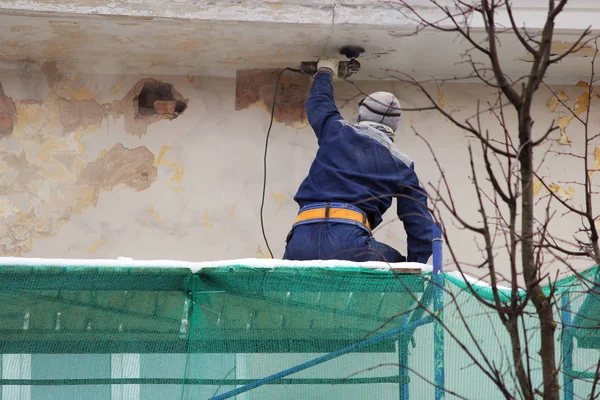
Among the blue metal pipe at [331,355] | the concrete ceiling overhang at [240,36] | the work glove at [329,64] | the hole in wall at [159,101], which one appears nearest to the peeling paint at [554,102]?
the concrete ceiling overhang at [240,36]

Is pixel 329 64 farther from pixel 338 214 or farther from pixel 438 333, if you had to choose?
pixel 438 333

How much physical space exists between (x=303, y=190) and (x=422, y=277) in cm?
161

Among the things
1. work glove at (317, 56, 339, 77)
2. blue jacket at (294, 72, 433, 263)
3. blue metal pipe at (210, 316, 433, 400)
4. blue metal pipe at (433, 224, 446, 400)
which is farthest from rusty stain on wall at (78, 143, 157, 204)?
blue metal pipe at (433, 224, 446, 400)

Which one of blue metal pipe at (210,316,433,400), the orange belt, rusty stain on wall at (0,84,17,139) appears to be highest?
rusty stain on wall at (0,84,17,139)

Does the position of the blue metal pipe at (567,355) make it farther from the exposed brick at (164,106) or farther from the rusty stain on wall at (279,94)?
the exposed brick at (164,106)

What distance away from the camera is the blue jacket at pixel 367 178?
19.0 feet

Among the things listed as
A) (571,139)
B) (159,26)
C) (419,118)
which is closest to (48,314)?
(159,26)

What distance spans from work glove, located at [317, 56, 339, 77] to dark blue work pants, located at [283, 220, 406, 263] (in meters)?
1.41

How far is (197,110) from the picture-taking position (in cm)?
745

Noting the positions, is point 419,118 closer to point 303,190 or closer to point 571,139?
point 571,139

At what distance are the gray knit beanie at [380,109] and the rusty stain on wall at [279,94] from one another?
1386 mm

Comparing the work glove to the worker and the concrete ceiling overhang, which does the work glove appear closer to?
the concrete ceiling overhang

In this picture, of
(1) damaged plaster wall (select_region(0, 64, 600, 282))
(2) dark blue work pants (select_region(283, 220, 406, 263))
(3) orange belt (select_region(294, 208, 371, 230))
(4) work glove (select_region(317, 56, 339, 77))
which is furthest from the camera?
(1) damaged plaster wall (select_region(0, 64, 600, 282))

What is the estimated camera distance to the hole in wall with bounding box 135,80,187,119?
7410mm
